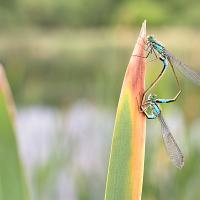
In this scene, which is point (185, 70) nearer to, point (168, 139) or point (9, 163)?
point (168, 139)

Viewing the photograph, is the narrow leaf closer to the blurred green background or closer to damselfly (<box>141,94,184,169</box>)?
damselfly (<box>141,94,184,169</box>)

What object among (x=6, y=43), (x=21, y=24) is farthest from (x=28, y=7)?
(x=6, y=43)

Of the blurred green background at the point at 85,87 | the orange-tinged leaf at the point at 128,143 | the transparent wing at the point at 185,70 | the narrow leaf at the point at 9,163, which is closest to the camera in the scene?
the orange-tinged leaf at the point at 128,143

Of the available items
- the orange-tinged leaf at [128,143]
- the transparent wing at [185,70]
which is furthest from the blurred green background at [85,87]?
the orange-tinged leaf at [128,143]

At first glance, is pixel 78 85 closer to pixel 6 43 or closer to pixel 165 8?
pixel 6 43

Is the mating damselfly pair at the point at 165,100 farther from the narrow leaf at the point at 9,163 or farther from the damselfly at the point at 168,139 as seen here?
the narrow leaf at the point at 9,163

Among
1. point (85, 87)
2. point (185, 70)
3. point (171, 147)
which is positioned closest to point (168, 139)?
point (171, 147)
